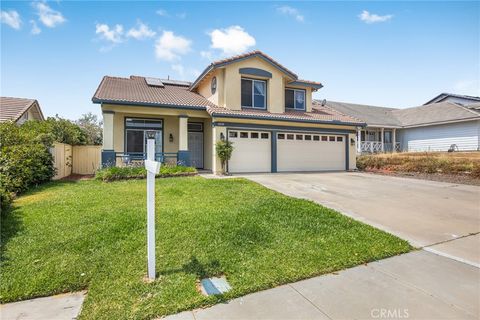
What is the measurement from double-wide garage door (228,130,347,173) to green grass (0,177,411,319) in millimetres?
7275

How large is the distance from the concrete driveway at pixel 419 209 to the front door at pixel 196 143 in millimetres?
7455

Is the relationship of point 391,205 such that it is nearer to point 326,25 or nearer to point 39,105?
point 326,25

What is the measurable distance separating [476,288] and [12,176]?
11322mm

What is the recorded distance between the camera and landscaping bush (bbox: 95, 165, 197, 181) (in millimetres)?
10927

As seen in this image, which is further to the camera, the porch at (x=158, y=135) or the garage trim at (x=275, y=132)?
the garage trim at (x=275, y=132)

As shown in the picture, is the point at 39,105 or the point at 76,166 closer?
the point at 76,166

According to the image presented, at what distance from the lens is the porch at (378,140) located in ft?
80.2

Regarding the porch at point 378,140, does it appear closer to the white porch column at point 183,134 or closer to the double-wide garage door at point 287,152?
the double-wide garage door at point 287,152

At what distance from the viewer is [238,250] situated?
4.20m

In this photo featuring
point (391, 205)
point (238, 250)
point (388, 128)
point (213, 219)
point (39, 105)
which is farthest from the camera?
point (388, 128)

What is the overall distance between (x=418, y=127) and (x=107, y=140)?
2628cm

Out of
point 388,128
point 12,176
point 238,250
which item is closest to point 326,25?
point 238,250

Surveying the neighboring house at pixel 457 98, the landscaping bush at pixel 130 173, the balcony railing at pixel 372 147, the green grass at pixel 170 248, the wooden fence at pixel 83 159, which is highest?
the neighboring house at pixel 457 98

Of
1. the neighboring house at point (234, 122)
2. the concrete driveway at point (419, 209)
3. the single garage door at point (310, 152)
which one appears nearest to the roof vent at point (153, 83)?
the neighboring house at point (234, 122)
